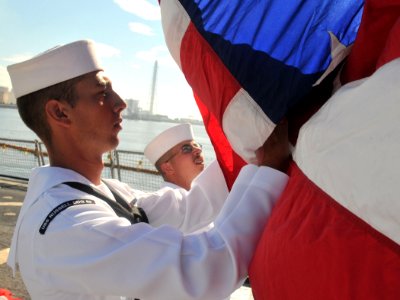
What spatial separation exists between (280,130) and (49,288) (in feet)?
3.42

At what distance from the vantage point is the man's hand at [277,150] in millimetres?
1224

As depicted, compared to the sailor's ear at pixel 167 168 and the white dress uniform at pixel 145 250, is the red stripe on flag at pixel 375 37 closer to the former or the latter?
the white dress uniform at pixel 145 250

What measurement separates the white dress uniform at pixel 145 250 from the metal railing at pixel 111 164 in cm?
564

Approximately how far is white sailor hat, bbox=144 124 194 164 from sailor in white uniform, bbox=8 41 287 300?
1.68m

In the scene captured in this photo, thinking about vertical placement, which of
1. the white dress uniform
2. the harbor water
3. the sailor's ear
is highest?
the white dress uniform

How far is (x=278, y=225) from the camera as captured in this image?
3.50 feet

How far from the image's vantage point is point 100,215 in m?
1.47

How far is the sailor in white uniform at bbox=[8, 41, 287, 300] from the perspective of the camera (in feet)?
4.12

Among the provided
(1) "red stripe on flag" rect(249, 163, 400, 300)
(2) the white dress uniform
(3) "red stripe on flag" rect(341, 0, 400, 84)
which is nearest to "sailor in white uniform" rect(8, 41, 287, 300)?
(2) the white dress uniform

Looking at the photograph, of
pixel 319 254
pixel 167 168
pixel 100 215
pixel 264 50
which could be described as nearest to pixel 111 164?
pixel 167 168

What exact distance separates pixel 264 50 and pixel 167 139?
9.48 ft

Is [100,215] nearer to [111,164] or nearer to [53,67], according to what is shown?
[53,67]

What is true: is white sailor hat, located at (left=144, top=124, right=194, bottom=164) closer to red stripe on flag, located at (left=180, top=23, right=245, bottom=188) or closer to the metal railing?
red stripe on flag, located at (left=180, top=23, right=245, bottom=188)

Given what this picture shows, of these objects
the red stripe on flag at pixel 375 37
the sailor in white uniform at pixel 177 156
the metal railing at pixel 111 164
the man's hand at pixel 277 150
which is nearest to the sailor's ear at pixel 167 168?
the sailor in white uniform at pixel 177 156
